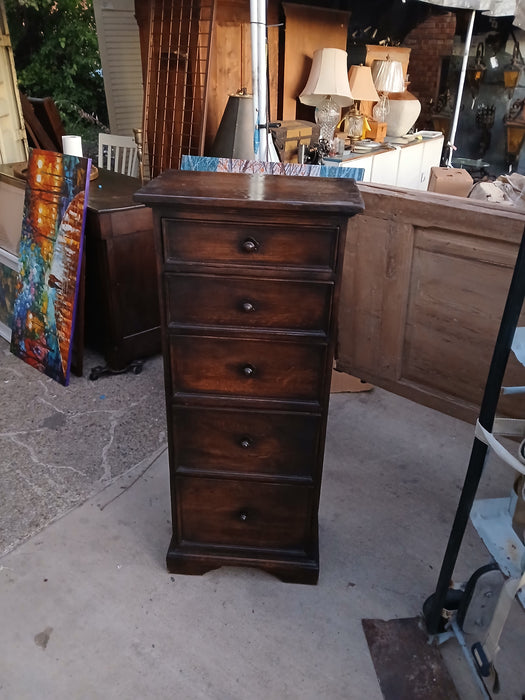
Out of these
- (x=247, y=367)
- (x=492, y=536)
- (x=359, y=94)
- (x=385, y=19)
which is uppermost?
(x=385, y=19)

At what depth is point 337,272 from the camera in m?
1.38

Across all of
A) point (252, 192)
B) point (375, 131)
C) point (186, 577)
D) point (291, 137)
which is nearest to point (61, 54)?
point (375, 131)

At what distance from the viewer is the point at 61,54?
8.02 m

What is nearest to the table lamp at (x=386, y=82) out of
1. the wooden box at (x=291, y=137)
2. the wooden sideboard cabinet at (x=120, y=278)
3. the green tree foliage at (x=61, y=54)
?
the wooden box at (x=291, y=137)

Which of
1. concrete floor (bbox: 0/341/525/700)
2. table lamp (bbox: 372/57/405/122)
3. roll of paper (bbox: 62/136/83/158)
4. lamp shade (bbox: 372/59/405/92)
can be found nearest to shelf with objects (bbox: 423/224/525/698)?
concrete floor (bbox: 0/341/525/700)

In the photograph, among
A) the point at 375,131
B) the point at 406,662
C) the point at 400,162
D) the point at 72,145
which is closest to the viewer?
the point at 406,662

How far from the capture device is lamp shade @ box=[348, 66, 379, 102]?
4863 millimetres

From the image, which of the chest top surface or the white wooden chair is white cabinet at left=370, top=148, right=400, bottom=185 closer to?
the white wooden chair

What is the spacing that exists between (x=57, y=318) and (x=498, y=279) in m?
2.15

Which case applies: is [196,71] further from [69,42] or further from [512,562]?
[69,42]

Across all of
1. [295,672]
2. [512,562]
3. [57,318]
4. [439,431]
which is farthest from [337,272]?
[57,318]

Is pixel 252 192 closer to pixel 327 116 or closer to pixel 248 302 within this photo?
pixel 248 302

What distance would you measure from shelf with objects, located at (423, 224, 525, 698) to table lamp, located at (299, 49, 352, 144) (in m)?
3.50

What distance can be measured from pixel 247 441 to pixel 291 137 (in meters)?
2.97
